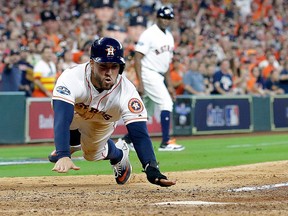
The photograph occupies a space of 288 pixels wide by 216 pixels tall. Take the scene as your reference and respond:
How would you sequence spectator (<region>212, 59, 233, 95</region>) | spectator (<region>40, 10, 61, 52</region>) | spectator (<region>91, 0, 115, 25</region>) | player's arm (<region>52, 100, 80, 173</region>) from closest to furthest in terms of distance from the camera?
player's arm (<region>52, 100, 80, 173</region>), spectator (<region>40, 10, 61, 52</region>), spectator (<region>212, 59, 233, 95</region>), spectator (<region>91, 0, 115, 25</region>)

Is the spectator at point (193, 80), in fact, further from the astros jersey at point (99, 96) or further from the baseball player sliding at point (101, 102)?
the astros jersey at point (99, 96)

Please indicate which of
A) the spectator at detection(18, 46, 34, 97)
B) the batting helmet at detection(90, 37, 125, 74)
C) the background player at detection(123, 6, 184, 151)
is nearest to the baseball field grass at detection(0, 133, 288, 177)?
the background player at detection(123, 6, 184, 151)

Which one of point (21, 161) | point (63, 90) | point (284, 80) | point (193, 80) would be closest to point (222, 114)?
point (193, 80)

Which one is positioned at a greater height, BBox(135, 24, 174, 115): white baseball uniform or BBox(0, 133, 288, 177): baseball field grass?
BBox(135, 24, 174, 115): white baseball uniform

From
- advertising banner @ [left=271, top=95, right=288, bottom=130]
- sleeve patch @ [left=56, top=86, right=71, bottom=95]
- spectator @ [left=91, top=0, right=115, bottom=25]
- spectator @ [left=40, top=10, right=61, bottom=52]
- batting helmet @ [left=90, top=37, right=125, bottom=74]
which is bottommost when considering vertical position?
advertising banner @ [left=271, top=95, right=288, bottom=130]

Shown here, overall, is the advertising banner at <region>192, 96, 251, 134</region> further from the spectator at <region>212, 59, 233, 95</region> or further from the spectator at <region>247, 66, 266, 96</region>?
the spectator at <region>247, 66, 266, 96</region>

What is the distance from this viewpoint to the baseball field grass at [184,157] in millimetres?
9906

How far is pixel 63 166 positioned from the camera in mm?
6082

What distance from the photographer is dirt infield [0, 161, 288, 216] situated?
17.9 ft

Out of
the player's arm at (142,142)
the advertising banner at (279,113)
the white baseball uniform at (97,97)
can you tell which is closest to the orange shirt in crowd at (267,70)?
the advertising banner at (279,113)

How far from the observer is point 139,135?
6.75 meters

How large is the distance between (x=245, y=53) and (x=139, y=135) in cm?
1576

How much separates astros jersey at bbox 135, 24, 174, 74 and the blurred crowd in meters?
2.52

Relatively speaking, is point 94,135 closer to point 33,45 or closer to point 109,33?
point 33,45
